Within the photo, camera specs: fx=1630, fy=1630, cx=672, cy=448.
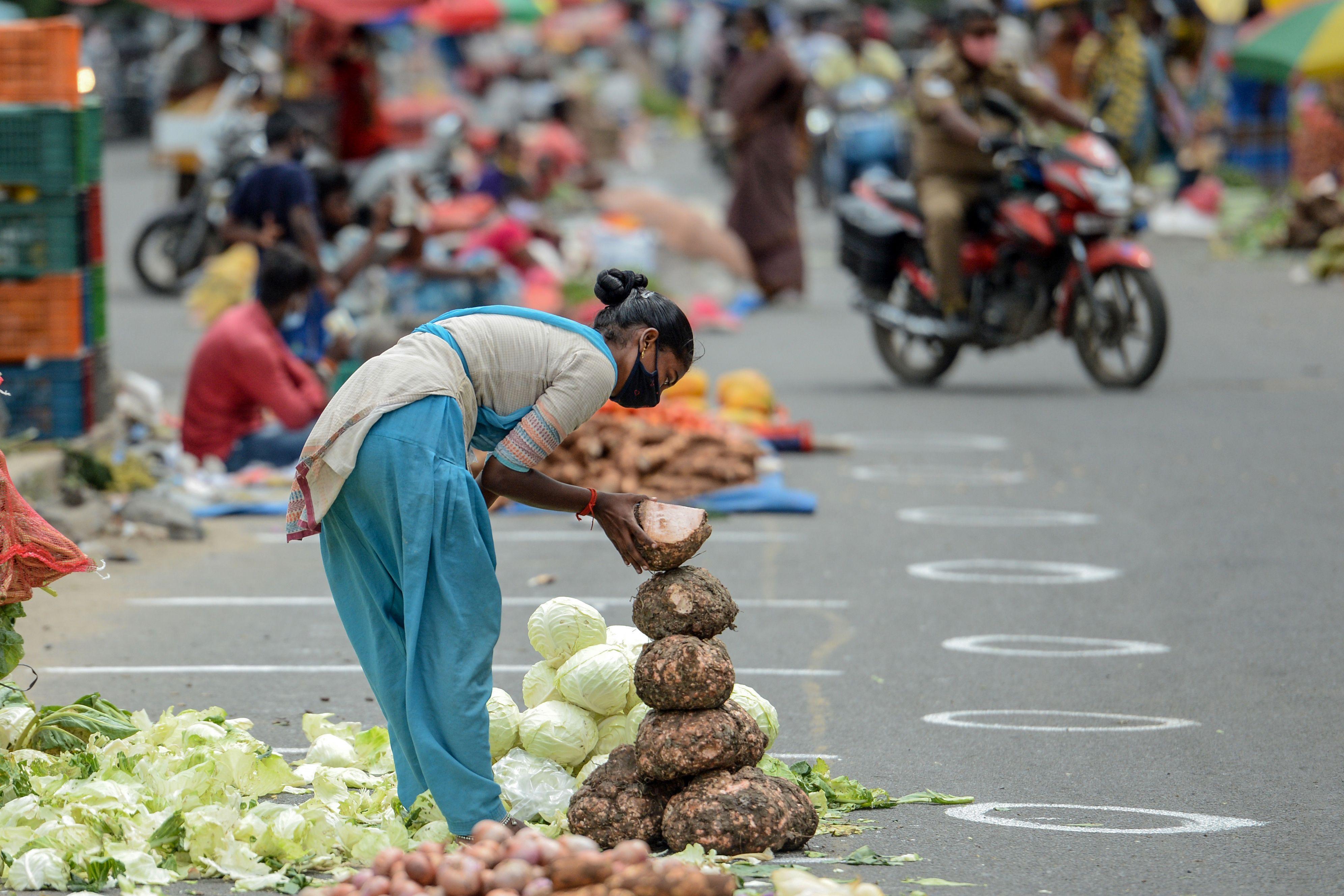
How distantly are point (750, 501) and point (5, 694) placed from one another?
442cm

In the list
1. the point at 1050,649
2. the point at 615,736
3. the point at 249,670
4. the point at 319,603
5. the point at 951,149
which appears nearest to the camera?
the point at 615,736

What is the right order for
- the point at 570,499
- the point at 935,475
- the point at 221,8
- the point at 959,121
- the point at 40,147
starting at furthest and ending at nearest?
the point at 221,8 → the point at 959,121 → the point at 935,475 → the point at 40,147 → the point at 570,499

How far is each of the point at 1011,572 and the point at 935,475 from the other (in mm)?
1968

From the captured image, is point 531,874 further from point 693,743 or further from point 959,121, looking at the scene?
point 959,121

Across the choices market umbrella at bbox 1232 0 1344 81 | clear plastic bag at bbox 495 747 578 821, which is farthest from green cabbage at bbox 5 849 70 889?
market umbrella at bbox 1232 0 1344 81

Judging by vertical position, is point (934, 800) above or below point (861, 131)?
below

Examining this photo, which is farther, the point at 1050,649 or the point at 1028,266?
the point at 1028,266

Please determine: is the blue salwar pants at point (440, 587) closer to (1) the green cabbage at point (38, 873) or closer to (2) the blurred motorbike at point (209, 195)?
(1) the green cabbage at point (38, 873)

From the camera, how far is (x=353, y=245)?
14.5 meters

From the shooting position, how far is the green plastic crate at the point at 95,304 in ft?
27.7

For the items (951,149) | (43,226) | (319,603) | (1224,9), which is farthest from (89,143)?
(1224,9)

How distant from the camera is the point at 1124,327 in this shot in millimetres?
10625

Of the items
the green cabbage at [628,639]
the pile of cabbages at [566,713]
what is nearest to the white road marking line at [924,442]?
the green cabbage at [628,639]

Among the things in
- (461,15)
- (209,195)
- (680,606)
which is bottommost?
(680,606)
